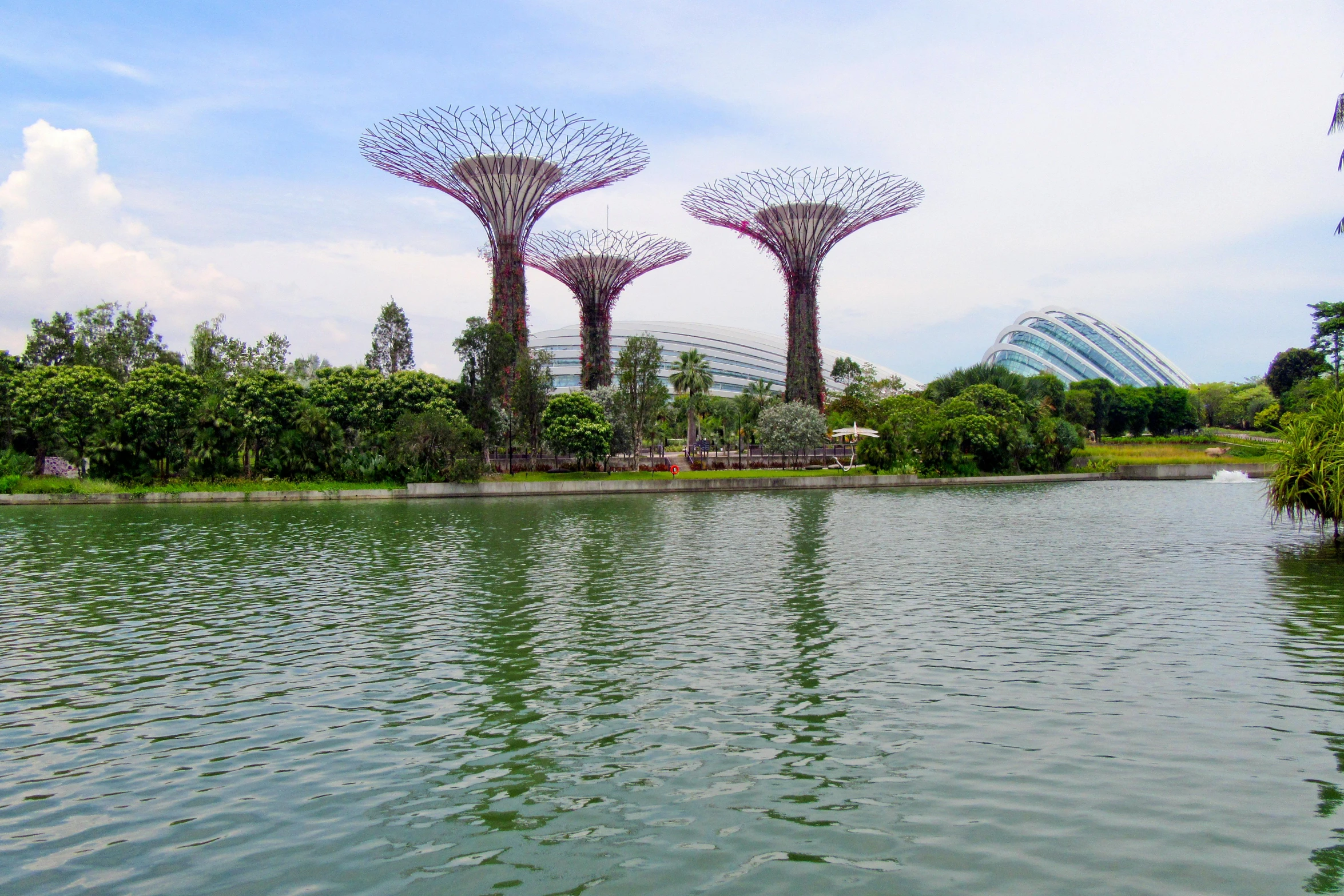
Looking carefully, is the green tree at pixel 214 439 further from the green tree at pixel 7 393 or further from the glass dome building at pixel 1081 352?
the glass dome building at pixel 1081 352

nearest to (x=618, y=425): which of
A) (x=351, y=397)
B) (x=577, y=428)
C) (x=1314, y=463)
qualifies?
(x=577, y=428)

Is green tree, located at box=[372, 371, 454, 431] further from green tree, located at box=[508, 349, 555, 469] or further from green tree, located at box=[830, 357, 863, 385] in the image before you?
green tree, located at box=[830, 357, 863, 385]

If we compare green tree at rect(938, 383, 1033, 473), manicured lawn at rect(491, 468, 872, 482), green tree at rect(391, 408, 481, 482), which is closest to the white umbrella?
manicured lawn at rect(491, 468, 872, 482)

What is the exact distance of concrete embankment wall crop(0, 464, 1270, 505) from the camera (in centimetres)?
4781

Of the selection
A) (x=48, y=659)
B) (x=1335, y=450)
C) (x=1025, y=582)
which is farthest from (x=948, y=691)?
(x=1335, y=450)

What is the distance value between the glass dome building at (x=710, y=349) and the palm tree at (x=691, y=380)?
5012cm

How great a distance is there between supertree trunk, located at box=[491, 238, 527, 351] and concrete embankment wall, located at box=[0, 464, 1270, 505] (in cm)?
1934

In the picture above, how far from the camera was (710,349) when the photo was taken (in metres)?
148

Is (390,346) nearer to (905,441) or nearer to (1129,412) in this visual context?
(905,441)

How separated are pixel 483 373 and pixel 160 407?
62.8 ft

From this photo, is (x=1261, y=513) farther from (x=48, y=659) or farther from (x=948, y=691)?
(x=48, y=659)

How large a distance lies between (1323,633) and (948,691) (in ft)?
21.9

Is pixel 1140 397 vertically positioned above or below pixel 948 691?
above

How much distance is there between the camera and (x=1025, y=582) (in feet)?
57.0
